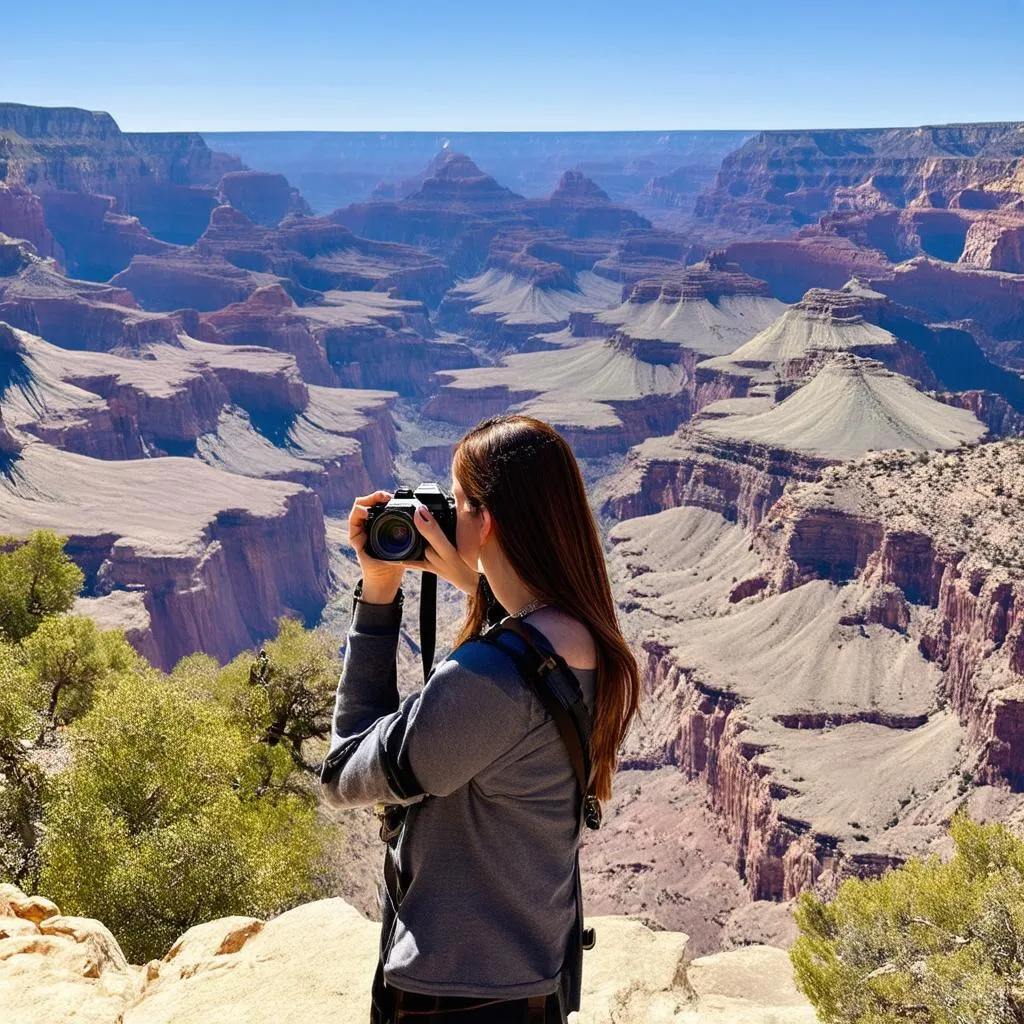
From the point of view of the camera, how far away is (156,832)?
1991 cm

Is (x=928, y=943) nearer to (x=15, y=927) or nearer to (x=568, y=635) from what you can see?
(x=15, y=927)

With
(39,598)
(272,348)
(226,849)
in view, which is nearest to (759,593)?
(39,598)

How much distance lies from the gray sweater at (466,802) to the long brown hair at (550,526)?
0.57 feet

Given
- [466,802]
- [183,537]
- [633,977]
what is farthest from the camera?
[183,537]

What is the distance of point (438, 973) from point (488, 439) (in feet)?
9.49

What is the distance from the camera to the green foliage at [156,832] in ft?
63.1

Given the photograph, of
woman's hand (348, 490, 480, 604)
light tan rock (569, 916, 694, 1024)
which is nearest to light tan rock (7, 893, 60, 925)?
light tan rock (569, 916, 694, 1024)

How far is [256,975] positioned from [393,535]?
28.0ft

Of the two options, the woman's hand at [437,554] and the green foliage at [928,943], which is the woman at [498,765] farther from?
the green foliage at [928,943]

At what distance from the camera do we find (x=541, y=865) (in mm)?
6207

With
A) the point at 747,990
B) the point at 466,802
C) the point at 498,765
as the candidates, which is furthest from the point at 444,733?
the point at 747,990

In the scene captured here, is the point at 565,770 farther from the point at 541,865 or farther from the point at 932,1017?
the point at 932,1017

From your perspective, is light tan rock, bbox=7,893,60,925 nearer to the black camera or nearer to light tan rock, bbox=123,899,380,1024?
light tan rock, bbox=123,899,380,1024

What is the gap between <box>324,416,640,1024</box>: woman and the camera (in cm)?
599
